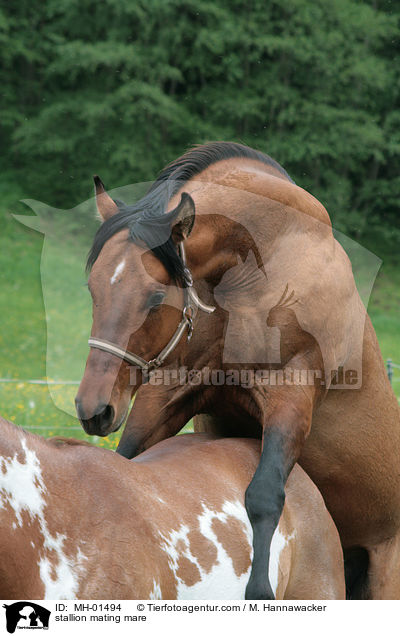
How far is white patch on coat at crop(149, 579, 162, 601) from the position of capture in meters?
2.50

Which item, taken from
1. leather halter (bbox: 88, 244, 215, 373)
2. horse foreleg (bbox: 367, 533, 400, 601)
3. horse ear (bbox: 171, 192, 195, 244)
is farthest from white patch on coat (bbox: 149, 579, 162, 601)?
horse foreleg (bbox: 367, 533, 400, 601)

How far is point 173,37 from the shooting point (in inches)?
813

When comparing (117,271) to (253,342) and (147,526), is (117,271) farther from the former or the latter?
(147,526)

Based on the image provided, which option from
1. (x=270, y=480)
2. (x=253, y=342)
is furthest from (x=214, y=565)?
(x=253, y=342)

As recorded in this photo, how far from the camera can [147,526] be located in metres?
2.60

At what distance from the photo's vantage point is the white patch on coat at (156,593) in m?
2.50

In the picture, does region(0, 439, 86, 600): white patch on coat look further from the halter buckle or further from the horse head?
the halter buckle

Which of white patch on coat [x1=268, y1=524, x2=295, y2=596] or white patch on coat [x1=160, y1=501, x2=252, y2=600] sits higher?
white patch on coat [x1=160, y1=501, x2=252, y2=600]

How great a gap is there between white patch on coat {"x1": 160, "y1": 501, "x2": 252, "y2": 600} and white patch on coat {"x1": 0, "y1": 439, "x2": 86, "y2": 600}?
1.35ft

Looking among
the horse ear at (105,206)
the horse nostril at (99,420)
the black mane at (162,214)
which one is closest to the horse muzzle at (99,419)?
the horse nostril at (99,420)
